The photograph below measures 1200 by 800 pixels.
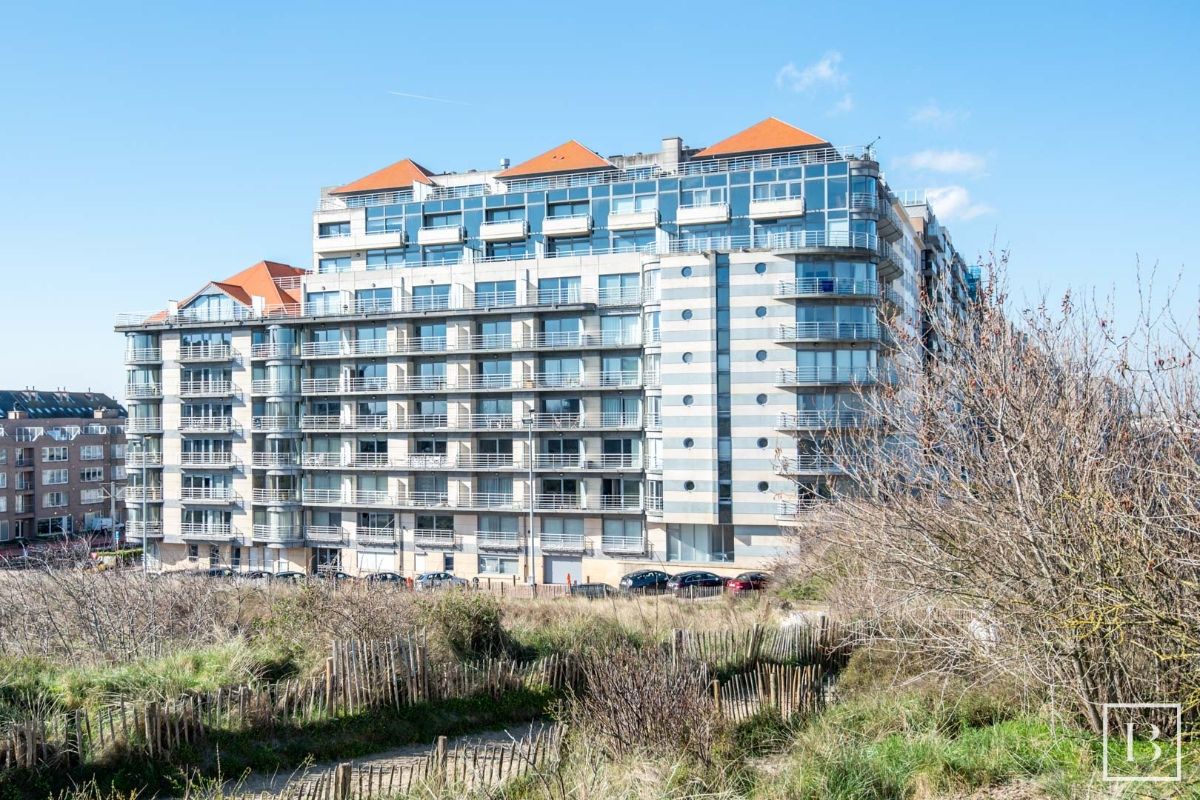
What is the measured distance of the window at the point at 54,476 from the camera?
78250 millimetres

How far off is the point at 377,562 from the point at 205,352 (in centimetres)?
1648

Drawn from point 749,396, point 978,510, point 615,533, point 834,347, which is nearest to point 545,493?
point 615,533

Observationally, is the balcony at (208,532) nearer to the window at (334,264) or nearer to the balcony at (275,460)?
the balcony at (275,460)

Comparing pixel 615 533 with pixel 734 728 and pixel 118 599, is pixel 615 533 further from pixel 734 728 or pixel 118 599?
pixel 734 728

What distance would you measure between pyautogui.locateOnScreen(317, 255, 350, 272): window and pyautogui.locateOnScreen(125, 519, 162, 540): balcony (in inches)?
742

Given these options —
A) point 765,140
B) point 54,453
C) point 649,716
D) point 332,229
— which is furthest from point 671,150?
point 54,453

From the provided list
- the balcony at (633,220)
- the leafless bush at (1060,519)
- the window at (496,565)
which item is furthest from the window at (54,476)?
the leafless bush at (1060,519)

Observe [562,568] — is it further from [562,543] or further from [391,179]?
[391,179]

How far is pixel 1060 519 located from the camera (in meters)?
10.7

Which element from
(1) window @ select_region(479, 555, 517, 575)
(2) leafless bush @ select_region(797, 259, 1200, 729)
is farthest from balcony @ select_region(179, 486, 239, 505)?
(2) leafless bush @ select_region(797, 259, 1200, 729)

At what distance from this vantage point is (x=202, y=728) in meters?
15.3

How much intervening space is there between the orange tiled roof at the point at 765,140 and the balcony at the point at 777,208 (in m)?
3.64

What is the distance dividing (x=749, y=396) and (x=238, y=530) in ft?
103

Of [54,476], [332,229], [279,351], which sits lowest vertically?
[54,476]
